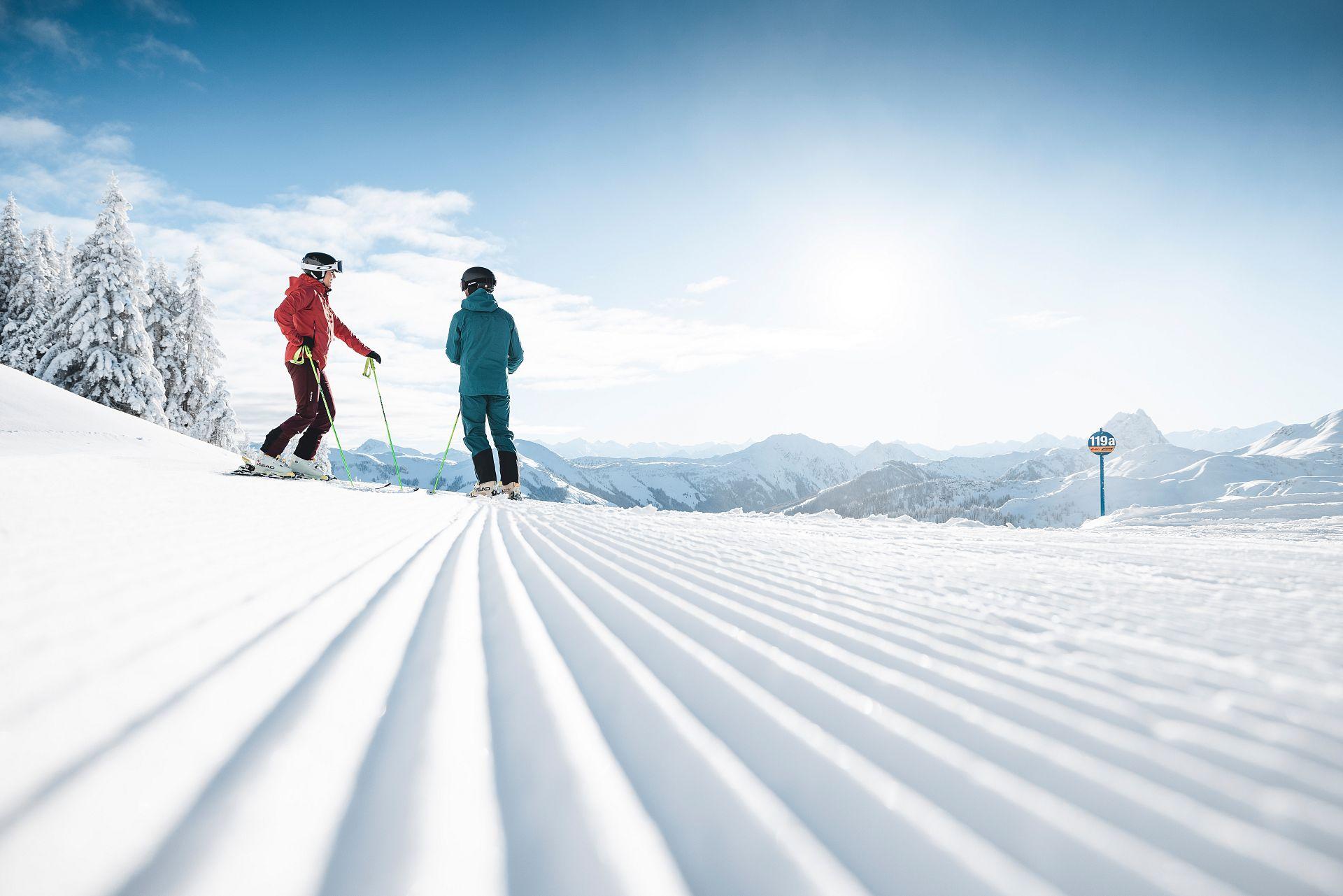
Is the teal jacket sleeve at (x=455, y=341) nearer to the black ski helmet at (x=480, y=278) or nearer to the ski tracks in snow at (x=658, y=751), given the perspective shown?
the black ski helmet at (x=480, y=278)

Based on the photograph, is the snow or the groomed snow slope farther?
the snow

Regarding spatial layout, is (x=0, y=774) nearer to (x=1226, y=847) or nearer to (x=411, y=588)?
(x=411, y=588)

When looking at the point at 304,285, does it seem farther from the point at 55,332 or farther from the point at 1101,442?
the point at 1101,442

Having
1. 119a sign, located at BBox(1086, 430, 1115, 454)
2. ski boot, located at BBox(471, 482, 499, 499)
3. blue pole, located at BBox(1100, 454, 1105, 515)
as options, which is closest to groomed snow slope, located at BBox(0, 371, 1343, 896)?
ski boot, located at BBox(471, 482, 499, 499)

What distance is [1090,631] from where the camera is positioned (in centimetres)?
129

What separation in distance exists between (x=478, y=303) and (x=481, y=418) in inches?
47.5

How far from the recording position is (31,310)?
80.9ft

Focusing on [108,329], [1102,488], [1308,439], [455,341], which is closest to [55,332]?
[108,329]

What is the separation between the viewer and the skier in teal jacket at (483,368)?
20.9 ft

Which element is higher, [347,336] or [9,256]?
[9,256]

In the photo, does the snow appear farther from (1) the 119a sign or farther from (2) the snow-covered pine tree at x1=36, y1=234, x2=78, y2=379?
(2) the snow-covered pine tree at x1=36, y1=234, x2=78, y2=379

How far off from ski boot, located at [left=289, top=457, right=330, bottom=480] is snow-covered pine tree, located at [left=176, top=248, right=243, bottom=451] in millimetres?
20234

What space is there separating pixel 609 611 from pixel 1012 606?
1013mm

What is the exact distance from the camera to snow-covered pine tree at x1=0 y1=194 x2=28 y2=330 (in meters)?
24.4
